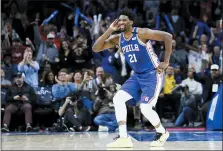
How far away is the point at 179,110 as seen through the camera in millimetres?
13938

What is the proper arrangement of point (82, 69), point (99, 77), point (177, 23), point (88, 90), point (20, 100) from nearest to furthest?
1. point (20, 100)
2. point (88, 90)
3. point (99, 77)
4. point (82, 69)
5. point (177, 23)

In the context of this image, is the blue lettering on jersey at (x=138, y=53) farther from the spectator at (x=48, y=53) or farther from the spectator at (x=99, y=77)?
the spectator at (x=48, y=53)

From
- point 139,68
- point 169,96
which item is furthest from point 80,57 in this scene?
point 139,68

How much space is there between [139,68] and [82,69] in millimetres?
5866

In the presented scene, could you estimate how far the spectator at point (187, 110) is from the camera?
1359 centimetres

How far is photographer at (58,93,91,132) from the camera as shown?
12719 millimetres

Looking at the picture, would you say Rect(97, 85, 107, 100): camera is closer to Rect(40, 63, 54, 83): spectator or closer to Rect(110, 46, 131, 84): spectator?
Rect(110, 46, 131, 84): spectator

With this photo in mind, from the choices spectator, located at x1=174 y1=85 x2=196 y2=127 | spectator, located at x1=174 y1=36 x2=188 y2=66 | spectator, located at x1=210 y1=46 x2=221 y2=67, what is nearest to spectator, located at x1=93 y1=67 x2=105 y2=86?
spectator, located at x1=174 y1=85 x2=196 y2=127

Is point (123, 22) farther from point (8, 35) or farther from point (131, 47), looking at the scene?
point (8, 35)

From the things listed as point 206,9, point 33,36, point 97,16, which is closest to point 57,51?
point 33,36

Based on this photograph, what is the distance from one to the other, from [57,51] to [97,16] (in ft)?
9.51

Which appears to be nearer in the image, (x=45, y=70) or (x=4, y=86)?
(x=4, y=86)

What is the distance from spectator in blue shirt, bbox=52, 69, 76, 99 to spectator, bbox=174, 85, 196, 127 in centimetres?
280

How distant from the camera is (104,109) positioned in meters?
13.1
